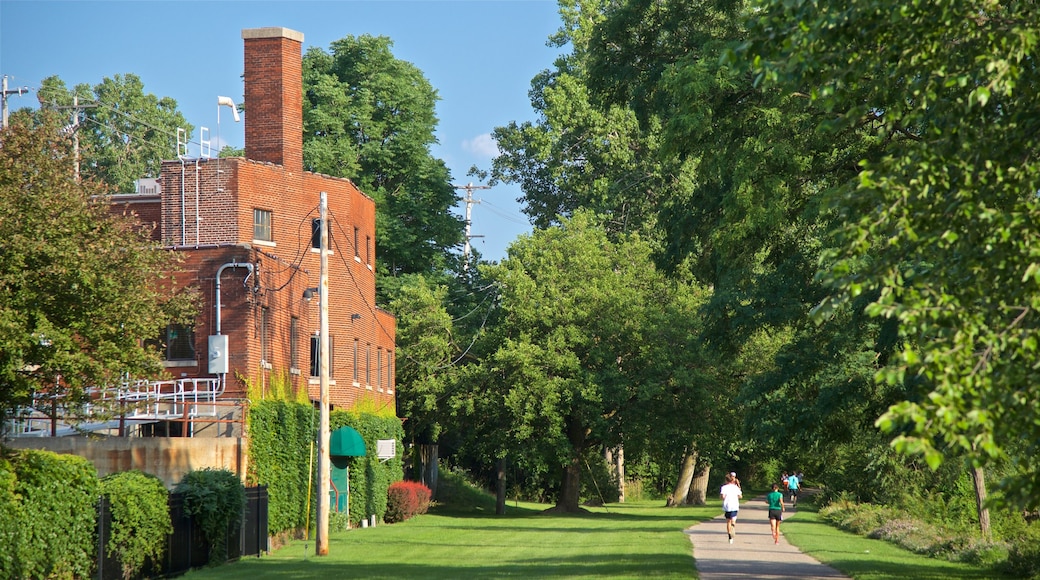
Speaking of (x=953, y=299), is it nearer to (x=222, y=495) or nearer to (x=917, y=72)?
(x=917, y=72)

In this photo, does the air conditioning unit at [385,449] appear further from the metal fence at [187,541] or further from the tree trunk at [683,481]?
the tree trunk at [683,481]

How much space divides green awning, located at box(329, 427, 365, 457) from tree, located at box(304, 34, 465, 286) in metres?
23.7

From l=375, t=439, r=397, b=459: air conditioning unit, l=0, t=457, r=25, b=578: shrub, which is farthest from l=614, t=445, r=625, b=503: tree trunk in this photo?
l=0, t=457, r=25, b=578: shrub

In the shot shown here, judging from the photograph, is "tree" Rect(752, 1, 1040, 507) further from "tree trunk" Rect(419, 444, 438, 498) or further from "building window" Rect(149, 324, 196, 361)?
"tree trunk" Rect(419, 444, 438, 498)

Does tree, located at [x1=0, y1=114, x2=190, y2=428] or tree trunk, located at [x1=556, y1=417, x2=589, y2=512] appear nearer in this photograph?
tree, located at [x1=0, y1=114, x2=190, y2=428]

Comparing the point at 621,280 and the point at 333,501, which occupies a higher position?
the point at 621,280

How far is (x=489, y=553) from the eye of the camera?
2928 cm

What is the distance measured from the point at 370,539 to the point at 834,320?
1525 centimetres

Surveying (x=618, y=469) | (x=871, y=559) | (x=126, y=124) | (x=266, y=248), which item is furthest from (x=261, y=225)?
(x=126, y=124)

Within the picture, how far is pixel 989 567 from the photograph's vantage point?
23.9 metres

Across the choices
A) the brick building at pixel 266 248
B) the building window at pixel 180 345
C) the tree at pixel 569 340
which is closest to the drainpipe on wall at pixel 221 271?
the brick building at pixel 266 248

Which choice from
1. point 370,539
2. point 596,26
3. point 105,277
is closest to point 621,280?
point 370,539

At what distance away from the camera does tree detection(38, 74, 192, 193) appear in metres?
83.4

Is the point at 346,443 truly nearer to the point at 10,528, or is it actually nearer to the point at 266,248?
the point at 266,248
